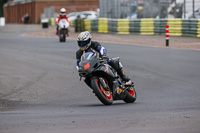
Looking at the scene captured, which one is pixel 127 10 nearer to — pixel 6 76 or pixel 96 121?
pixel 6 76

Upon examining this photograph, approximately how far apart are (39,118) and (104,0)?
115 feet

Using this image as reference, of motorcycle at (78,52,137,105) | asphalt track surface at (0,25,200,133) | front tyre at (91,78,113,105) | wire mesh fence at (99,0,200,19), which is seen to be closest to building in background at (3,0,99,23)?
wire mesh fence at (99,0,200,19)

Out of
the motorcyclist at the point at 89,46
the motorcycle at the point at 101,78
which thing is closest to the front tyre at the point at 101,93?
the motorcycle at the point at 101,78

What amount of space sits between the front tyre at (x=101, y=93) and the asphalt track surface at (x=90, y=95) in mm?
184

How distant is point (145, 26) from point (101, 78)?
23272 millimetres

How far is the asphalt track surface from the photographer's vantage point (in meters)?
6.84

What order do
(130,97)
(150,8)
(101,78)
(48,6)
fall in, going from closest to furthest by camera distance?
(101,78) < (130,97) < (150,8) < (48,6)

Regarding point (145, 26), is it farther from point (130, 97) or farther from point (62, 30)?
point (130, 97)

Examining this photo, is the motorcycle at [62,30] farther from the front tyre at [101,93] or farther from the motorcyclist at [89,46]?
the front tyre at [101,93]

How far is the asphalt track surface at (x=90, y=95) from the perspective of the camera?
6.84m

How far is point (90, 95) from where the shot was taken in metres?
12.2

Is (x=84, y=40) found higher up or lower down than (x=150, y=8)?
lower down

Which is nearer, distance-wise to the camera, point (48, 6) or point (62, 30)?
point (62, 30)

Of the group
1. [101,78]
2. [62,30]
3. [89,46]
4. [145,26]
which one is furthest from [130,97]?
[145,26]
